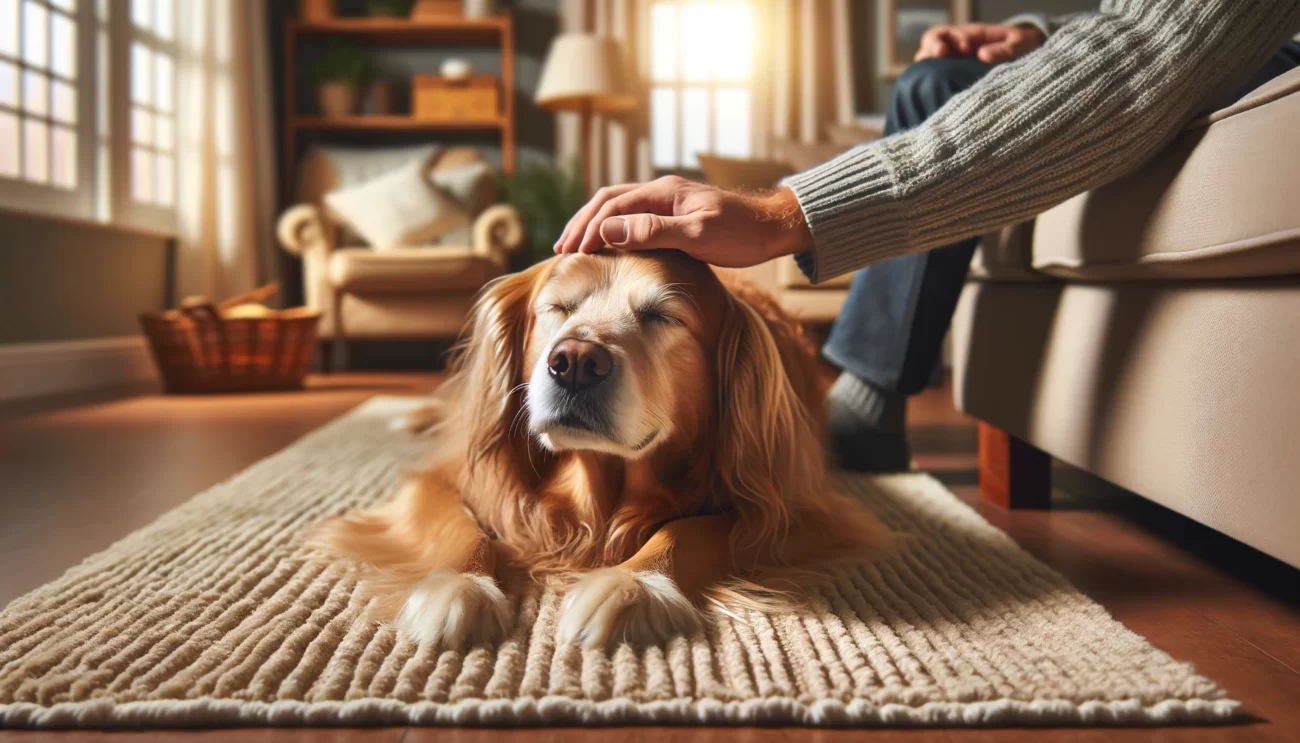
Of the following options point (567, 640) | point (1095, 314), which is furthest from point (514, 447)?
point (1095, 314)

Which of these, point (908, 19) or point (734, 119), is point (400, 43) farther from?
point (908, 19)

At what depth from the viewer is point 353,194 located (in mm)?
5242

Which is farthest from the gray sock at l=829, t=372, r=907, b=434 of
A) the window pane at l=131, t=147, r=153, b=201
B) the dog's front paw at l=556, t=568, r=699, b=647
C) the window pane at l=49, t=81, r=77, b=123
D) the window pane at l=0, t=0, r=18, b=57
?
the window pane at l=131, t=147, r=153, b=201

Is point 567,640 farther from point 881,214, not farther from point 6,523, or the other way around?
point 6,523

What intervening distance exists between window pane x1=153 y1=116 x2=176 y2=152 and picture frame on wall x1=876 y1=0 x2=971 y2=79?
410cm

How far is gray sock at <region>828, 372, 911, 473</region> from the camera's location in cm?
190

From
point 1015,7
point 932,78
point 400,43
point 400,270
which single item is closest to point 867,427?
point 932,78

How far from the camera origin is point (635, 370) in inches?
40.9

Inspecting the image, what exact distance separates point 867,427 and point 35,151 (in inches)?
138

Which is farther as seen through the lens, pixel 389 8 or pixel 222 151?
pixel 389 8

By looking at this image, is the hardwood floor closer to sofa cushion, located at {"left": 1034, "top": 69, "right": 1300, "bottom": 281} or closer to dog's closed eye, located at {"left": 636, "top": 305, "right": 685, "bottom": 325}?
sofa cushion, located at {"left": 1034, "top": 69, "right": 1300, "bottom": 281}

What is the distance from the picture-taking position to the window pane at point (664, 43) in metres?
6.36

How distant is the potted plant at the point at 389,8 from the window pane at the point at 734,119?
6.58ft

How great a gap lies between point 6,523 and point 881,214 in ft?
4.32
